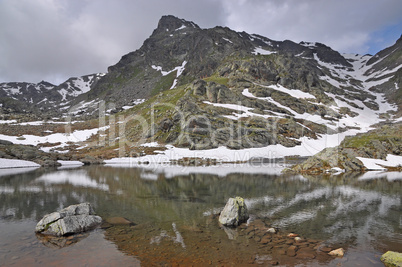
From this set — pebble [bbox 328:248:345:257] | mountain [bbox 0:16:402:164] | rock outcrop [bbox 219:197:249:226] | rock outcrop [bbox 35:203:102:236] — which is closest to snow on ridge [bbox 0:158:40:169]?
mountain [bbox 0:16:402:164]

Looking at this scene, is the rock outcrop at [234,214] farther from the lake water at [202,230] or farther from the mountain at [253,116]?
the mountain at [253,116]

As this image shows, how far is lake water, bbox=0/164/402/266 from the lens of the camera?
11.7m

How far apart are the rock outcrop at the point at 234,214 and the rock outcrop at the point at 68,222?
31.8 feet

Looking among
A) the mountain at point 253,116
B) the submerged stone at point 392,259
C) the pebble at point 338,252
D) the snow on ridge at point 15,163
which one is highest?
the mountain at point 253,116

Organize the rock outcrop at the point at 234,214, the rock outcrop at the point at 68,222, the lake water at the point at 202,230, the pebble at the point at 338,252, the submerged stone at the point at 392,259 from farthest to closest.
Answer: the rock outcrop at the point at 234,214, the rock outcrop at the point at 68,222, the pebble at the point at 338,252, the lake water at the point at 202,230, the submerged stone at the point at 392,259

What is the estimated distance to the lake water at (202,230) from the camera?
11.7 meters

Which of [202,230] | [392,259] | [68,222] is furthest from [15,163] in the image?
[392,259]

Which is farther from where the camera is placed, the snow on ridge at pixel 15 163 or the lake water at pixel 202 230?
the snow on ridge at pixel 15 163

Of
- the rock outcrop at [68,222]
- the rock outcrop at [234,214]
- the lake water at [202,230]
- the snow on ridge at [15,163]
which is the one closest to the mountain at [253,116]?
the snow on ridge at [15,163]

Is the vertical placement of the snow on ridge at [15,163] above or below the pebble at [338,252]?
above

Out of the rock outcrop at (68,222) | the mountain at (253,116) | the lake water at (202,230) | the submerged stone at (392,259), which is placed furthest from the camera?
the mountain at (253,116)

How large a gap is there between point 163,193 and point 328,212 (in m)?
18.6

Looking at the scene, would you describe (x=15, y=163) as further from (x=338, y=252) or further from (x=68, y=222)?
(x=338, y=252)

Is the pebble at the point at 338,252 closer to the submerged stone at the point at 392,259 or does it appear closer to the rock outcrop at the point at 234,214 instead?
the submerged stone at the point at 392,259
